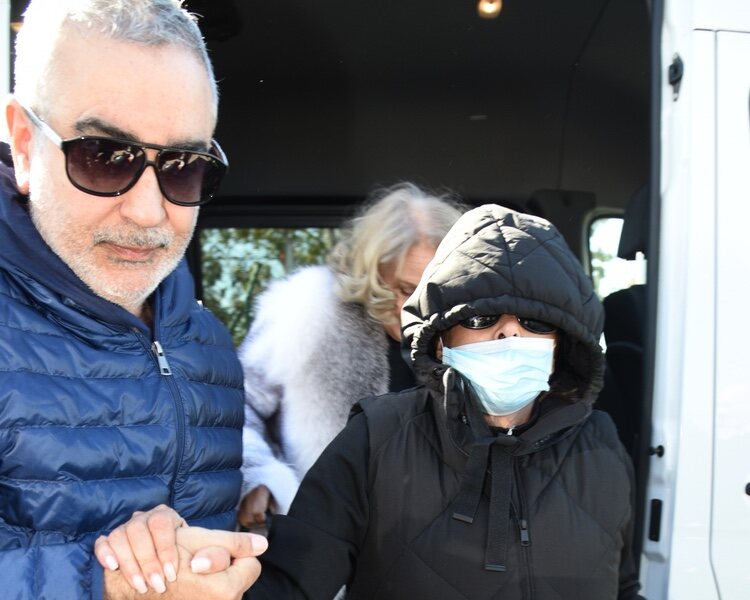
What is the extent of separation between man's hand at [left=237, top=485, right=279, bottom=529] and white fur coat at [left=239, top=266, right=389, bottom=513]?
12 cm

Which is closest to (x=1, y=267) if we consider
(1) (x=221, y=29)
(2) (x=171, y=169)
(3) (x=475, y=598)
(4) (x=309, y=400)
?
(2) (x=171, y=169)

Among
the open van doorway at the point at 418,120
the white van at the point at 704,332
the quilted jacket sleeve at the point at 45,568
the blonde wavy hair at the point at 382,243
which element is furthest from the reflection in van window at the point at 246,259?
the quilted jacket sleeve at the point at 45,568

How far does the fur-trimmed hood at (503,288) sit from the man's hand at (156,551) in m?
0.56

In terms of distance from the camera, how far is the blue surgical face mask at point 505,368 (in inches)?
60.3

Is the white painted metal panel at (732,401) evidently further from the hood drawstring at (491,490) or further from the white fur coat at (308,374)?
the white fur coat at (308,374)

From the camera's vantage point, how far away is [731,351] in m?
1.71

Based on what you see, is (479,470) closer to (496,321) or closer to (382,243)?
(496,321)

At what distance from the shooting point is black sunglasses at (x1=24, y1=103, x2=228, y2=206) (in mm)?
1245

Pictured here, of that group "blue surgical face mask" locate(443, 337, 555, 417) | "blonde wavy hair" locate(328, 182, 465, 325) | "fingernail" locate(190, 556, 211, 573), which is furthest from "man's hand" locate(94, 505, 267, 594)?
"blonde wavy hair" locate(328, 182, 465, 325)

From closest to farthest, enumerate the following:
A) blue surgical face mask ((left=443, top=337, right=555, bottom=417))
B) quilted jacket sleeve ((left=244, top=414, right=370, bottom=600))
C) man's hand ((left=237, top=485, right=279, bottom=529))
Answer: quilted jacket sleeve ((left=244, top=414, right=370, bottom=600))
blue surgical face mask ((left=443, top=337, right=555, bottom=417))
man's hand ((left=237, top=485, right=279, bottom=529))

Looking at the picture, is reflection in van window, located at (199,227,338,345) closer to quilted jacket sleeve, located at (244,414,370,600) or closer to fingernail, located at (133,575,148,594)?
quilted jacket sleeve, located at (244,414,370,600)

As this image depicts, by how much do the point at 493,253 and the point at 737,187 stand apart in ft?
2.09

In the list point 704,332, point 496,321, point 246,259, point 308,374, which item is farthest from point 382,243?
point 246,259

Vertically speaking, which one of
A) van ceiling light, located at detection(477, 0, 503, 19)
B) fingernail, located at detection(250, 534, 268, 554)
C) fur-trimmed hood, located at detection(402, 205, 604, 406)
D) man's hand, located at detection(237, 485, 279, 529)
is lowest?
man's hand, located at detection(237, 485, 279, 529)
